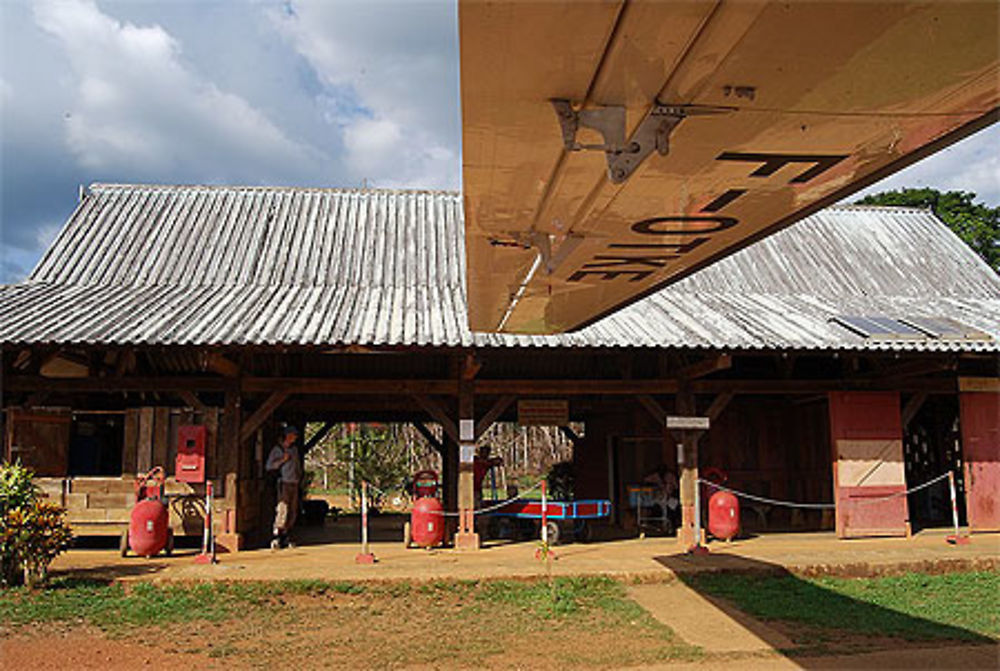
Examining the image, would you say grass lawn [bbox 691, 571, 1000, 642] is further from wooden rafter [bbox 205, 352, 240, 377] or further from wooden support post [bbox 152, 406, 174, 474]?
wooden support post [bbox 152, 406, 174, 474]

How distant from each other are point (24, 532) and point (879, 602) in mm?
9046

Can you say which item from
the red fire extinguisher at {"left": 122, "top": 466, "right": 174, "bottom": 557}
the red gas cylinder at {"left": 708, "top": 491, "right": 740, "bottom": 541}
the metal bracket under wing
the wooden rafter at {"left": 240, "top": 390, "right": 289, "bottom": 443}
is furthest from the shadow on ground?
the red fire extinguisher at {"left": 122, "top": 466, "right": 174, "bottom": 557}

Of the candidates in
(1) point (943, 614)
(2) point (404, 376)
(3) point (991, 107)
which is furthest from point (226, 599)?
(3) point (991, 107)

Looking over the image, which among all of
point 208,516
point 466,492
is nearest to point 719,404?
point 466,492

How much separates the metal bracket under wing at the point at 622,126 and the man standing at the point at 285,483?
956cm

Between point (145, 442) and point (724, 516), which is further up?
point (145, 442)

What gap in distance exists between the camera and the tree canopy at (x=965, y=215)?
31078 mm

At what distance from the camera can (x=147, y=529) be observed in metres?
9.90

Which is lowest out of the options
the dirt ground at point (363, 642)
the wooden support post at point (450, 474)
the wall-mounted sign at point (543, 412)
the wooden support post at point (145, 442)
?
the dirt ground at point (363, 642)

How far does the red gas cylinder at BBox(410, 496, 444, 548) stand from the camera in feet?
34.9

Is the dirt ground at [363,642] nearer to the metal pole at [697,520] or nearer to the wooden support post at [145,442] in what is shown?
the metal pole at [697,520]

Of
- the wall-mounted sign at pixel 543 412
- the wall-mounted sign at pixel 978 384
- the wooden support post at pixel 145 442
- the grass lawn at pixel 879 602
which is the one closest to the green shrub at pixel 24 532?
the wooden support post at pixel 145 442

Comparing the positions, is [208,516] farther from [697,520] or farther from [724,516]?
[724,516]

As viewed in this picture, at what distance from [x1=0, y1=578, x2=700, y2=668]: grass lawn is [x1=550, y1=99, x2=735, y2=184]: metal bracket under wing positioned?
446 cm
